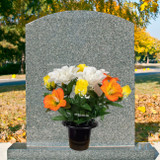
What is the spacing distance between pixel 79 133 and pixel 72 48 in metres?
1.23

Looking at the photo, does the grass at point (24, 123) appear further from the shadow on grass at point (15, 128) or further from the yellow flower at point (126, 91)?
the yellow flower at point (126, 91)

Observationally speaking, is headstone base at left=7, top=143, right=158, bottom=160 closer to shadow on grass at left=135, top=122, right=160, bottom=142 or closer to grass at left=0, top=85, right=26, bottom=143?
grass at left=0, top=85, right=26, bottom=143

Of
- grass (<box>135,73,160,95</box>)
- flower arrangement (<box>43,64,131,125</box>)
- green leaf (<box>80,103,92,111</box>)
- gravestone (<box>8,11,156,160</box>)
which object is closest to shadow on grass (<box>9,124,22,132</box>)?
gravestone (<box>8,11,156,160</box>)

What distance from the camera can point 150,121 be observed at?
496 cm

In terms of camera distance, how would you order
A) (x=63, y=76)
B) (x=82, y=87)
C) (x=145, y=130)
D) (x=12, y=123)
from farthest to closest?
(x=12, y=123), (x=145, y=130), (x=63, y=76), (x=82, y=87)

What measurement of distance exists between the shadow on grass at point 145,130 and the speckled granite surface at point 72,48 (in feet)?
4.12

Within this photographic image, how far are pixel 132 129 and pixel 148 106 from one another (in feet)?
11.5

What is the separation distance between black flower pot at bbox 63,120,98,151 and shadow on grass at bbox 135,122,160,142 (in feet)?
5.50

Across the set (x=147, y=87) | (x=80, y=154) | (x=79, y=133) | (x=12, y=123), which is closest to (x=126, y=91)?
(x=79, y=133)

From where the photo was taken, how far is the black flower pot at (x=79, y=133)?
2388mm

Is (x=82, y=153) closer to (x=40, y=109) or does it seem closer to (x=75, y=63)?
(x=40, y=109)

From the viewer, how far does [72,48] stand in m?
3.05

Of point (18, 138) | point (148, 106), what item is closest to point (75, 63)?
point (18, 138)

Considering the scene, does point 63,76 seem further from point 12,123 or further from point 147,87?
point 147,87
